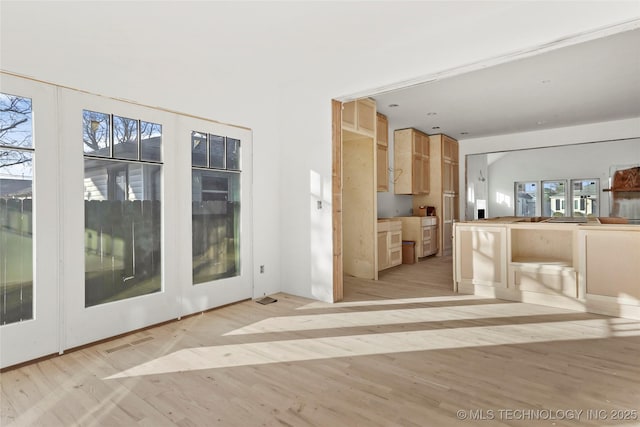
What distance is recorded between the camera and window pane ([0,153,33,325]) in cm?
239

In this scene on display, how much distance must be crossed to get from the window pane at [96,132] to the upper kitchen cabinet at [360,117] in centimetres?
267

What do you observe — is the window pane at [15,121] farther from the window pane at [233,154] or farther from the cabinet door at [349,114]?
the cabinet door at [349,114]

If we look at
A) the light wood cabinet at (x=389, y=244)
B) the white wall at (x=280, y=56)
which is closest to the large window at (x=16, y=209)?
the white wall at (x=280, y=56)

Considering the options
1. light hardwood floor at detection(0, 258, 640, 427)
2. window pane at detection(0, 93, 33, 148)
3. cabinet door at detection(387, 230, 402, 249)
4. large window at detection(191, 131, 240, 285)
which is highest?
window pane at detection(0, 93, 33, 148)

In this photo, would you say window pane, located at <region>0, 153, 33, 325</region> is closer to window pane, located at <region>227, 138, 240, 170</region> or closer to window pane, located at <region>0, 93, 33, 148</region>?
window pane, located at <region>0, 93, 33, 148</region>

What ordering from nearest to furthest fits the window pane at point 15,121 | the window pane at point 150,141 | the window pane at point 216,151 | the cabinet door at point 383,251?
the window pane at point 15,121 → the window pane at point 150,141 → the window pane at point 216,151 → the cabinet door at point 383,251

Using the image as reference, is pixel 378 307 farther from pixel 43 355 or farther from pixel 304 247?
pixel 43 355

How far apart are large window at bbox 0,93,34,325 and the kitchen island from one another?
440cm

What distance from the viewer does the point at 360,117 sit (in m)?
4.78

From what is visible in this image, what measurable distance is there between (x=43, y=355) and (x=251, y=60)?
317cm

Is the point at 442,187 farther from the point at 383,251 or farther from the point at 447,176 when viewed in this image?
the point at 383,251

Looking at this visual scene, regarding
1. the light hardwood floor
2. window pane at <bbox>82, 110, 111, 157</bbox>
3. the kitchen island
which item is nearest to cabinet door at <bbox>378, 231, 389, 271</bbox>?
the kitchen island

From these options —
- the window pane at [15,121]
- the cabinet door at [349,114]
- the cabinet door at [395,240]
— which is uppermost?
the cabinet door at [349,114]

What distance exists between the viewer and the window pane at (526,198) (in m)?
7.04
